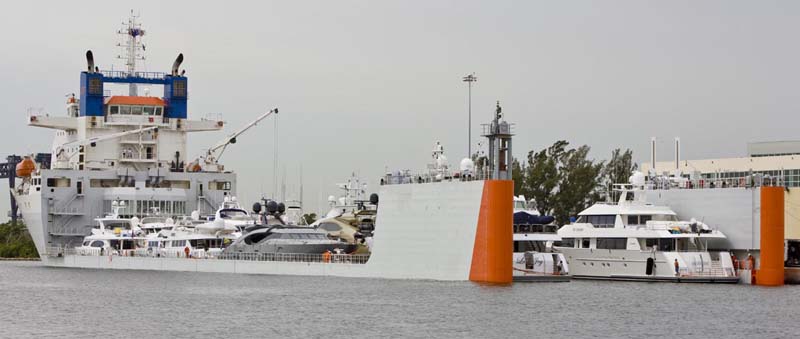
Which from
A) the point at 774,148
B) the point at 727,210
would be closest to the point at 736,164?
the point at 774,148

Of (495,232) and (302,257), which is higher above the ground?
(495,232)

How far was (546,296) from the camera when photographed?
2082 inches

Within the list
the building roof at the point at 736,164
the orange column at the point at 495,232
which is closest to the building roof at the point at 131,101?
the building roof at the point at 736,164

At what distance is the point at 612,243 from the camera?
65562mm

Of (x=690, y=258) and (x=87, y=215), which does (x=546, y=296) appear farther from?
(x=87, y=215)

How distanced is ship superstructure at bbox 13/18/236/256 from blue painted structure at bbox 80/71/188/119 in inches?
2.4

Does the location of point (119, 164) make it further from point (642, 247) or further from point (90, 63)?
point (642, 247)

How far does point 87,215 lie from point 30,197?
4.04 m

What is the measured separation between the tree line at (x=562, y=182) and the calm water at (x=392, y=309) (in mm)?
32733

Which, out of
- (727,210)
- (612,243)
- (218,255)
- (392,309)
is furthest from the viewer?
(218,255)

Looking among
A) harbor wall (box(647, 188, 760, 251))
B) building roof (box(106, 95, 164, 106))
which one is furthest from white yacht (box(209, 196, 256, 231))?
harbor wall (box(647, 188, 760, 251))

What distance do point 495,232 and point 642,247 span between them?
12.2 m

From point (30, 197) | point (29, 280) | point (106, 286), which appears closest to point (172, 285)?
point (106, 286)

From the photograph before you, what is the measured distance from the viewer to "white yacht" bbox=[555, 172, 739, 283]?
63.5 m
